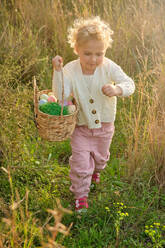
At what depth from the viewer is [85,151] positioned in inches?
90.5

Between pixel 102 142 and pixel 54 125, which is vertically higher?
pixel 54 125

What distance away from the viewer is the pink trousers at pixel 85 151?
2.28 metres

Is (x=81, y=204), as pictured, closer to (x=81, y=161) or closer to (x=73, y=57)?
(x=81, y=161)

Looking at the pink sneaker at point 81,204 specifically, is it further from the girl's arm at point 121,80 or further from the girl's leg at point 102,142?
the girl's arm at point 121,80

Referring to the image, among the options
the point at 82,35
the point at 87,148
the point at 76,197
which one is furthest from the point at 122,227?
the point at 82,35

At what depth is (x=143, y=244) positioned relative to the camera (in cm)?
206

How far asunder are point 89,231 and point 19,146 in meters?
0.89

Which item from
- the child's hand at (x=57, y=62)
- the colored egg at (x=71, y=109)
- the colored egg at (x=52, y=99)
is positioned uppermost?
the child's hand at (x=57, y=62)

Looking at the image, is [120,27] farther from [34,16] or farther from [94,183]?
[94,183]

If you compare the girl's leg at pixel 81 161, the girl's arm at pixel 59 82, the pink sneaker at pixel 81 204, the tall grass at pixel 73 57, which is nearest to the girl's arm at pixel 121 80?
the tall grass at pixel 73 57

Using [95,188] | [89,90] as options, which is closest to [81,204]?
[95,188]

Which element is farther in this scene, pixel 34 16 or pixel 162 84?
pixel 34 16

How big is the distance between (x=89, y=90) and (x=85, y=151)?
0.46 meters

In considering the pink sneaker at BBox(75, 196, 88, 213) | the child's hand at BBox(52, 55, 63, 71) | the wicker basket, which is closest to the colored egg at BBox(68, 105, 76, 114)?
the wicker basket
